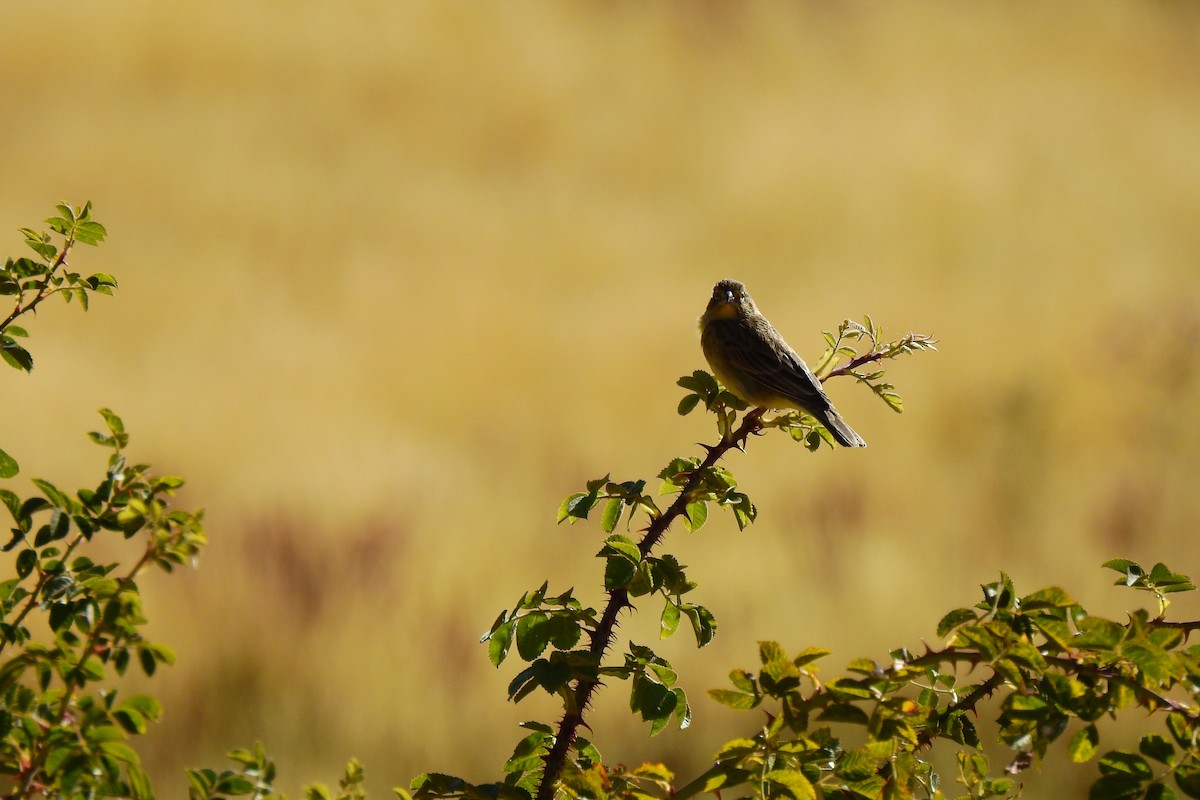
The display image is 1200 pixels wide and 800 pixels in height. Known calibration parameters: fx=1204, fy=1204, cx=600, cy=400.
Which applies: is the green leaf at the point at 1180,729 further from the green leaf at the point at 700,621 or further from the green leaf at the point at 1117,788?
the green leaf at the point at 700,621

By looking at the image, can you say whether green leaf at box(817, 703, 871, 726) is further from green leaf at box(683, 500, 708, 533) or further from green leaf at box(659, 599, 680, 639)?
green leaf at box(683, 500, 708, 533)

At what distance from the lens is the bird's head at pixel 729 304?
4.05 metres

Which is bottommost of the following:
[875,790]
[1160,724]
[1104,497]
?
[875,790]

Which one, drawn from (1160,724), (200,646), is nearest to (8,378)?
(200,646)

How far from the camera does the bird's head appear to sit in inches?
159

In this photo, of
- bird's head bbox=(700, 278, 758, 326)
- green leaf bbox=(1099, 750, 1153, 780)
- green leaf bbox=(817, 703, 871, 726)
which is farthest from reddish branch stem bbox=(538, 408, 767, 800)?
bird's head bbox=(700, 278, 758, 326)

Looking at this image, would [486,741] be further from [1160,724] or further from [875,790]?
[875,790]

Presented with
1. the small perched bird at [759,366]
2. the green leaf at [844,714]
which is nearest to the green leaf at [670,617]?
the green leaf at [844,714]

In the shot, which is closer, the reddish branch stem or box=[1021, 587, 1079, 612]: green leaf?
box=[1021, 587, 1079, 612]: green leaf

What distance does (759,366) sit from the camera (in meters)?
3.58

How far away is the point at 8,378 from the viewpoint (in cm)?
531

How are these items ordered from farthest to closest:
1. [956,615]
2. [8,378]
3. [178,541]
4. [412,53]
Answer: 1. [412,53]
2. [8,378]
3. [956,615]
4. [178,541]

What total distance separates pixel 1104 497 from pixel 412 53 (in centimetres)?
487

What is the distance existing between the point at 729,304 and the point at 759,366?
536 mm
